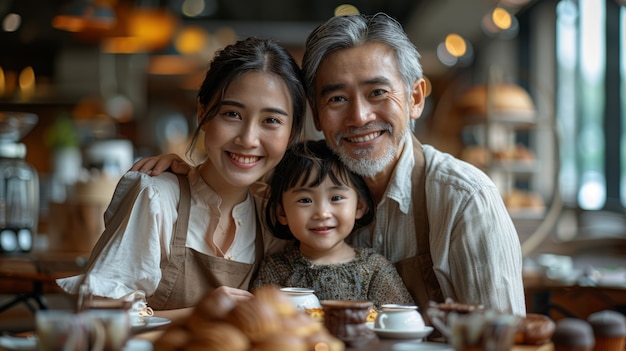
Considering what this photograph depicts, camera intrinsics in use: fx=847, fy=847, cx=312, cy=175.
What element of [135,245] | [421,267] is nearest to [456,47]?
[421,267]

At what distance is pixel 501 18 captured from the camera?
6.27 m

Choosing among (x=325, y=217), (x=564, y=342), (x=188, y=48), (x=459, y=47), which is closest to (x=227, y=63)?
(x=325, y=217)

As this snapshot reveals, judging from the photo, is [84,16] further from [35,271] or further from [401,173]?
[401,173]

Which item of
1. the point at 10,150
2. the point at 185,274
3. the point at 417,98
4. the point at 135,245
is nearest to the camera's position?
the point at 135,245

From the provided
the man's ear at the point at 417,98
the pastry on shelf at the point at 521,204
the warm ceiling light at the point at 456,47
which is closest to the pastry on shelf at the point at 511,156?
the pastry on shelf at the point at 521,204

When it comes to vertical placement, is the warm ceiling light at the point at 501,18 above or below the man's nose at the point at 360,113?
above

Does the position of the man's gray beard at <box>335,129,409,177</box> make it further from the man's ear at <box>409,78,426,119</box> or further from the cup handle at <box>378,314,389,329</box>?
the cup handle at <box>378,314,389,329</box>

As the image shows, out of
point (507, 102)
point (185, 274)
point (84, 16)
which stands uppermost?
point (84, 16)

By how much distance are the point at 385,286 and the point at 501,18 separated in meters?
4.41

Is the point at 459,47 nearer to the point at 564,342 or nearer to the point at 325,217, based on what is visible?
the point at 325,217

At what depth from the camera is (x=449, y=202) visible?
2314 mm

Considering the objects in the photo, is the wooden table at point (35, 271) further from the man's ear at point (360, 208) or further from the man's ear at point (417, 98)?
the man's ear at point (417, 98)

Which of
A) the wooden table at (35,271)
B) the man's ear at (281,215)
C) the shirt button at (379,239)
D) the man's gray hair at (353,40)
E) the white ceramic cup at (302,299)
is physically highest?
the man's gray hair at (353,40)

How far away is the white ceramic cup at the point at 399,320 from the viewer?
170 centimetres
